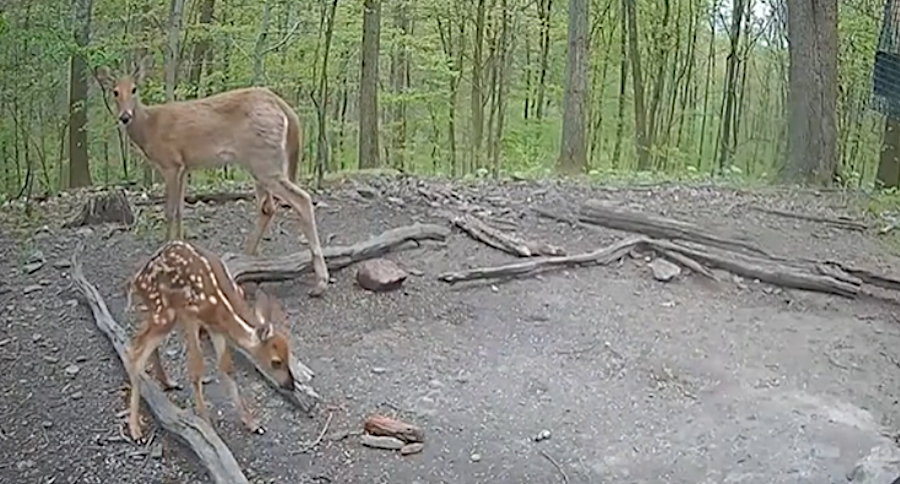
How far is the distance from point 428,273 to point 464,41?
39.9 feet

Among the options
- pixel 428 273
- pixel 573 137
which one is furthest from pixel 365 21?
pixel 428 273

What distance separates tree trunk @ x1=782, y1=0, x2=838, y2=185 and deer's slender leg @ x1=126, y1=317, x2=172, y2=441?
286 inches

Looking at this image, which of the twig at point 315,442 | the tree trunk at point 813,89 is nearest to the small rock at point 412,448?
the twig at point 315,442

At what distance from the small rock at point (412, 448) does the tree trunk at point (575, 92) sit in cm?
696

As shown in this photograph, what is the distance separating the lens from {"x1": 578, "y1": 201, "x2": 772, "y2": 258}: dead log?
6.94 metres

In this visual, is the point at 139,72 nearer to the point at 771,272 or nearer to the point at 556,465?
the point at 556,465

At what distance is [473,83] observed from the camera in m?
17.4

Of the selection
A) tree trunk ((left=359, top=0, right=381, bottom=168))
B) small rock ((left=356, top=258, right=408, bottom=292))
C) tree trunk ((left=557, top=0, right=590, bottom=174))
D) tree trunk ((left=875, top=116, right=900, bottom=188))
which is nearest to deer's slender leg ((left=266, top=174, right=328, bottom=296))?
small rock ((left=356, top=258, right=408, bottom=292))

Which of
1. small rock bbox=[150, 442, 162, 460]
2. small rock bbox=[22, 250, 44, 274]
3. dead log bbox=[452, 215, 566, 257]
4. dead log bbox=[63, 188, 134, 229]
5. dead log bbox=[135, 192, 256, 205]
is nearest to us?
small rock bbox=[150, 442, 162, 460]

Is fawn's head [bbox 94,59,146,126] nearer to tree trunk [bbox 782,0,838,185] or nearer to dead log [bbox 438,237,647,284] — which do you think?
dead log [bbox 438,237,647,284]

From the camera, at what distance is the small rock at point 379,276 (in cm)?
578

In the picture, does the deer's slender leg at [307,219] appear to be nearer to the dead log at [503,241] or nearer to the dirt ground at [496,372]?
the dirt ground at [496,372]

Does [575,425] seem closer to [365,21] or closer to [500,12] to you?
[365,21]

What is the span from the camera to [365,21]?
451 inches
